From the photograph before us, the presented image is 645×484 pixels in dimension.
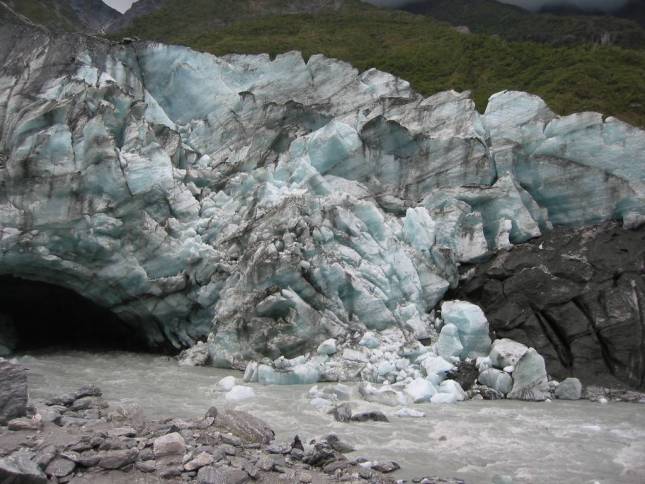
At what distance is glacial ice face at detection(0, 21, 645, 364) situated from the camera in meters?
13.7

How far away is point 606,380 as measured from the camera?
40.0ft

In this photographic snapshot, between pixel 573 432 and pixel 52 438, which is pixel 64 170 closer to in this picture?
pixel 52 438

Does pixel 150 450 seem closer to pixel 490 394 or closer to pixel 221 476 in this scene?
pixel 221 476

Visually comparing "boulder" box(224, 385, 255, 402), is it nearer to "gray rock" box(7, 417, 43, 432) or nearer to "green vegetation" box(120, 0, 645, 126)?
"gray rock" box(7, 417, 43, 432)


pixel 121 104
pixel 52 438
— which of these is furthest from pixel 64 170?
pixel 52 438

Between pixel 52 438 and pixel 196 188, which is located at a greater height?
pixel 196 188

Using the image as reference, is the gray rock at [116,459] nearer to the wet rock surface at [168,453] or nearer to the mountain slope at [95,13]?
the wet rock surface at [168,453]

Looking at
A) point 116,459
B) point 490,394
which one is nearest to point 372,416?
point 490,394

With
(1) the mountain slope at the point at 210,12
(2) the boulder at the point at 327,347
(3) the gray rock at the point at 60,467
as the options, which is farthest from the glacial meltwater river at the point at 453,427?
(1) the mountain slope at the point at 210,12

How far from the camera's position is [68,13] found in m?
57.5

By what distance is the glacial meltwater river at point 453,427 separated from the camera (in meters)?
7.18

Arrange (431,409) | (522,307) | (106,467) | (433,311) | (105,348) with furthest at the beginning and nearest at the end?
(105,348) → (433,311) → (522,307) → (431,409) → (106,467)

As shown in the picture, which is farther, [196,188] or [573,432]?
[196,188]

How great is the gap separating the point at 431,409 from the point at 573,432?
A: 7.38 feet
